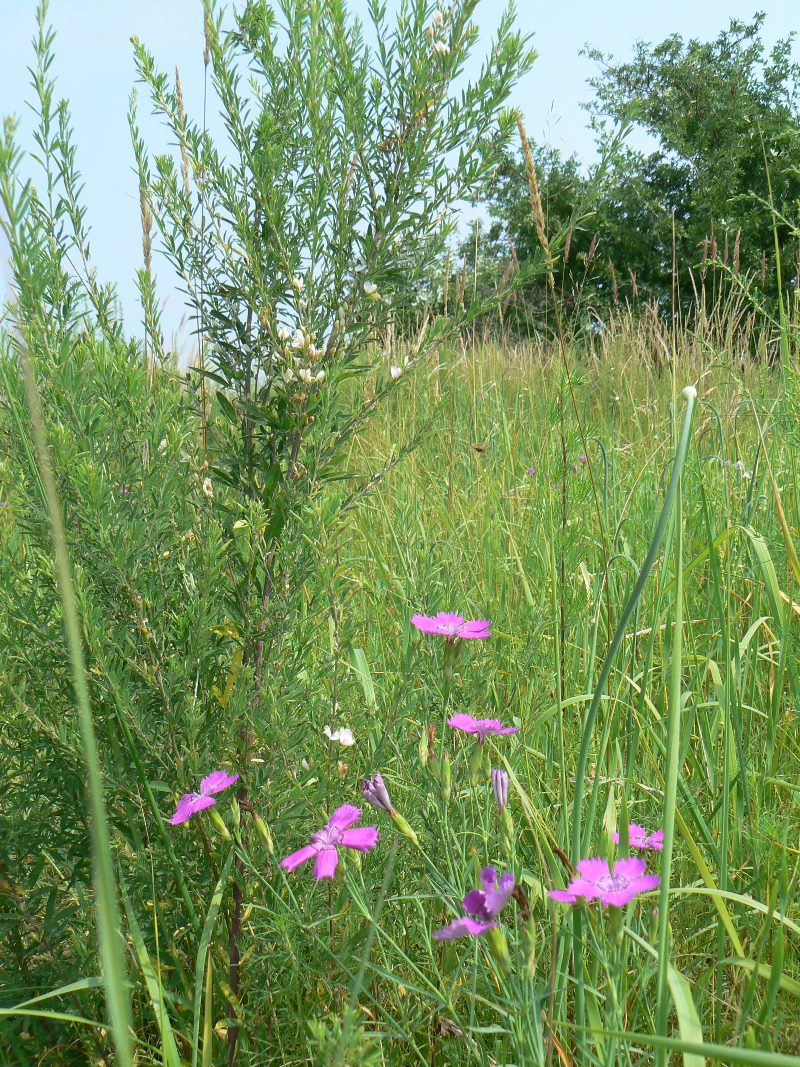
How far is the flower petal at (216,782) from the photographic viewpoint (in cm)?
111

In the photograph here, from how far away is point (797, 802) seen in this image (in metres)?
1.35

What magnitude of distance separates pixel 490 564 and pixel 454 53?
1.41 metres

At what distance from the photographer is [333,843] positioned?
3.26 ft

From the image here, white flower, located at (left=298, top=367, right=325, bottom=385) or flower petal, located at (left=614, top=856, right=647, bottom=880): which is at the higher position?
white flower, located at (left=298, top=367, right=325, bottom=385)

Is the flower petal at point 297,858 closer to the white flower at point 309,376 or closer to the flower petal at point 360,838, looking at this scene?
the flower petal at point 360,838

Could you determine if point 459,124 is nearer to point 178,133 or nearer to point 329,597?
point 178,133

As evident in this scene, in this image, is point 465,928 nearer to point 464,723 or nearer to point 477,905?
point 477,905

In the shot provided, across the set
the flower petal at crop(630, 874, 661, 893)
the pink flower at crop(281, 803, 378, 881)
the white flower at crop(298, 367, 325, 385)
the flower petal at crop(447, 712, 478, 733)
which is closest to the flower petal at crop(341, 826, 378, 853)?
the pink flower at crop(281, 803, 378, 881)

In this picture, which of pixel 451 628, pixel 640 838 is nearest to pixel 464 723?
pixel 451 628

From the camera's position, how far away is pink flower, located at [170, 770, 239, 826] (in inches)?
42.7

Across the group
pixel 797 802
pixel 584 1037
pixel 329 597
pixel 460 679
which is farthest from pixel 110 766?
pixel 797 802

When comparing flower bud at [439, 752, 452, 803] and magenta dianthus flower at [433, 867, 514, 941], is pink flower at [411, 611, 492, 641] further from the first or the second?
magenta dianthus flower at [433, 867, 514, 941]

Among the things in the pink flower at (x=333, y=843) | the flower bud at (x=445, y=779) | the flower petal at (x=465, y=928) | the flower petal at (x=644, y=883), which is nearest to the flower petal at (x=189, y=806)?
the pink flower at (x=333, y=843)

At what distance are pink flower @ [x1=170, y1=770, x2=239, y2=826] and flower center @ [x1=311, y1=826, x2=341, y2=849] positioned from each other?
0.49ft
